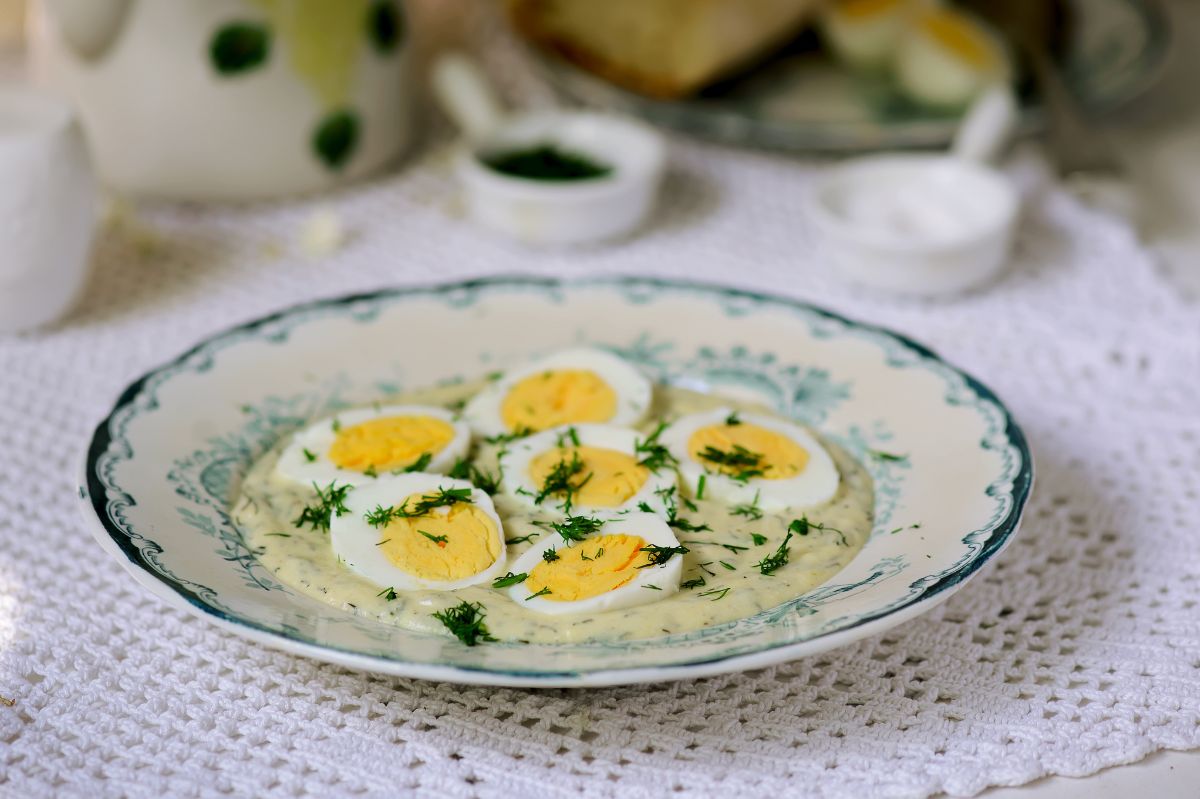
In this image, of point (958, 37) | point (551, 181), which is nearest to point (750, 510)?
point (551, 181)

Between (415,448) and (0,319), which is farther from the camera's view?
(0,319)

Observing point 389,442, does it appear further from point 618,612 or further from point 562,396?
point 618,612

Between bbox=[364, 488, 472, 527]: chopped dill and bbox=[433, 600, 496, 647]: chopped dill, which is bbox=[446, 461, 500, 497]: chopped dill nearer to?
bbox=[364, 488, 472, 527]: chopped dill

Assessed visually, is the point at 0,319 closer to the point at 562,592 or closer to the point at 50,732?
the point at 50,732

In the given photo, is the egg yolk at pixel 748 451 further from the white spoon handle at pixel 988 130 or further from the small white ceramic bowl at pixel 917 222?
the white spoon handle at pixel 988 130

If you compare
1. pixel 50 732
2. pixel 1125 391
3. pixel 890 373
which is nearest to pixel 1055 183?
pixel 1125 391

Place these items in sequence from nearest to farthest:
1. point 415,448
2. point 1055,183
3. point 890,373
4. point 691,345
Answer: point 415,448
point 890,373
point 691,345
point 1055,183
